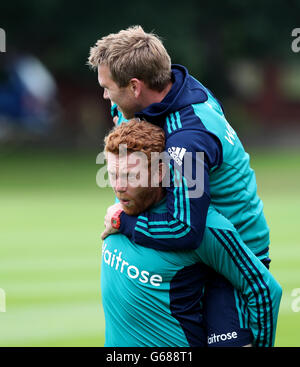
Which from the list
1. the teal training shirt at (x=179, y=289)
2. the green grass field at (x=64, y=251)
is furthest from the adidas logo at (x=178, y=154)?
the green grass field at (x=64, y=251)

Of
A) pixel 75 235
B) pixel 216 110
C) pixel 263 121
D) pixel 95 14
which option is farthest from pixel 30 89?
pixel 216 110

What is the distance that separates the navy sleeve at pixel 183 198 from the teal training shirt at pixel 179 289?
0.33 feet

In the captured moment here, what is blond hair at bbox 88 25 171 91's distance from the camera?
4.21m

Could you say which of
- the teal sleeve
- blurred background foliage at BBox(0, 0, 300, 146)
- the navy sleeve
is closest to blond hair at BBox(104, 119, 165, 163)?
the navy sleeve

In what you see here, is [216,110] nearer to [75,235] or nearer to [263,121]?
[75,235]

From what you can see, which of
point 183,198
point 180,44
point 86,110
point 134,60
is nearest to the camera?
point 183,198

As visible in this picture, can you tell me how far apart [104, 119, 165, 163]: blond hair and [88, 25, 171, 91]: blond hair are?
16.3 inches

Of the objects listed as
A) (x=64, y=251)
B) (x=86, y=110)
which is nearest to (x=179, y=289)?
(x=64, y=251)

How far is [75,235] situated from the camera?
14.4 m

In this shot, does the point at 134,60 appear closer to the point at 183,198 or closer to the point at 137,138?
the point at 137,138

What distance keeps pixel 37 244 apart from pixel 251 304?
9.93m

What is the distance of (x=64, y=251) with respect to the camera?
41.7 feet

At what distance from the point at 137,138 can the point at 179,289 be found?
804mm

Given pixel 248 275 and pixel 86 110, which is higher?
pixel 86 110
